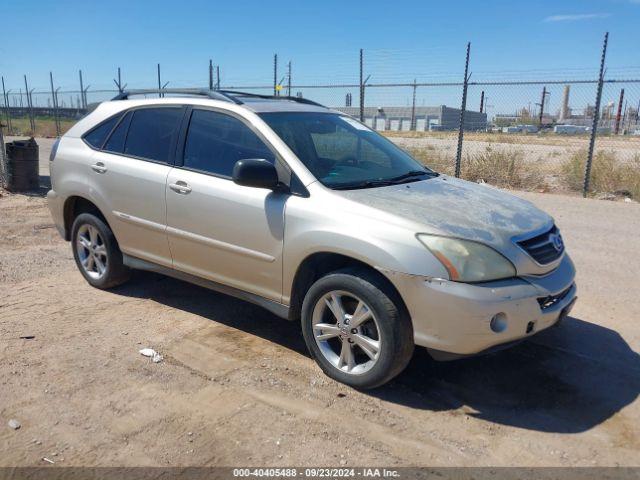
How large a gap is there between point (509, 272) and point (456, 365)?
3.30ft

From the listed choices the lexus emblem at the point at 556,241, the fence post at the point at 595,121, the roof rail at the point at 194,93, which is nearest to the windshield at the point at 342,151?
the roof rail at the point at 194,93

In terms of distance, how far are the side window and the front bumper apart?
1.49 m

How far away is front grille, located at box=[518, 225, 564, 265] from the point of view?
3.53 m

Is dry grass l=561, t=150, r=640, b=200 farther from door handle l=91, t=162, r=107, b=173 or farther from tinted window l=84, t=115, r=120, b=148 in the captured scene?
door handle l=91, t=162, r=107, b=173

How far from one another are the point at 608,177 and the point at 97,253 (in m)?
9.98

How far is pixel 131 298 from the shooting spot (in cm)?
530

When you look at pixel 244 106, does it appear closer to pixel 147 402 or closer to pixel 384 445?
pixel 147 402

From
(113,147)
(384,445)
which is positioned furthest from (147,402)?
(113,147)

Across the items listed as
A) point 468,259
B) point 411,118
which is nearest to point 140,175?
point 468,259

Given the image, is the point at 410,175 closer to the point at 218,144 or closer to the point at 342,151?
the point at 342,151

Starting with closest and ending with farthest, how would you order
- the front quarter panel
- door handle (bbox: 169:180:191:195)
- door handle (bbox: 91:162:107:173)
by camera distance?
the front quarter panel, door handle (bbox: 169:180:191:195), door handle (bbox: 91:162:107:173)

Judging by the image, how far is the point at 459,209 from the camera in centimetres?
374

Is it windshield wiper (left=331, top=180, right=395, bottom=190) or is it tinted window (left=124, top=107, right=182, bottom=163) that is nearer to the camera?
windshield wiper (left=331, top=180, right=395, bottom=190)

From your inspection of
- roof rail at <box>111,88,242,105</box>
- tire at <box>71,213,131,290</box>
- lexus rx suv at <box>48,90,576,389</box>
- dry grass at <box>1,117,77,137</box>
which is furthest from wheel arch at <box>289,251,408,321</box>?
dry grass at <box>1,117,77,137</box>
